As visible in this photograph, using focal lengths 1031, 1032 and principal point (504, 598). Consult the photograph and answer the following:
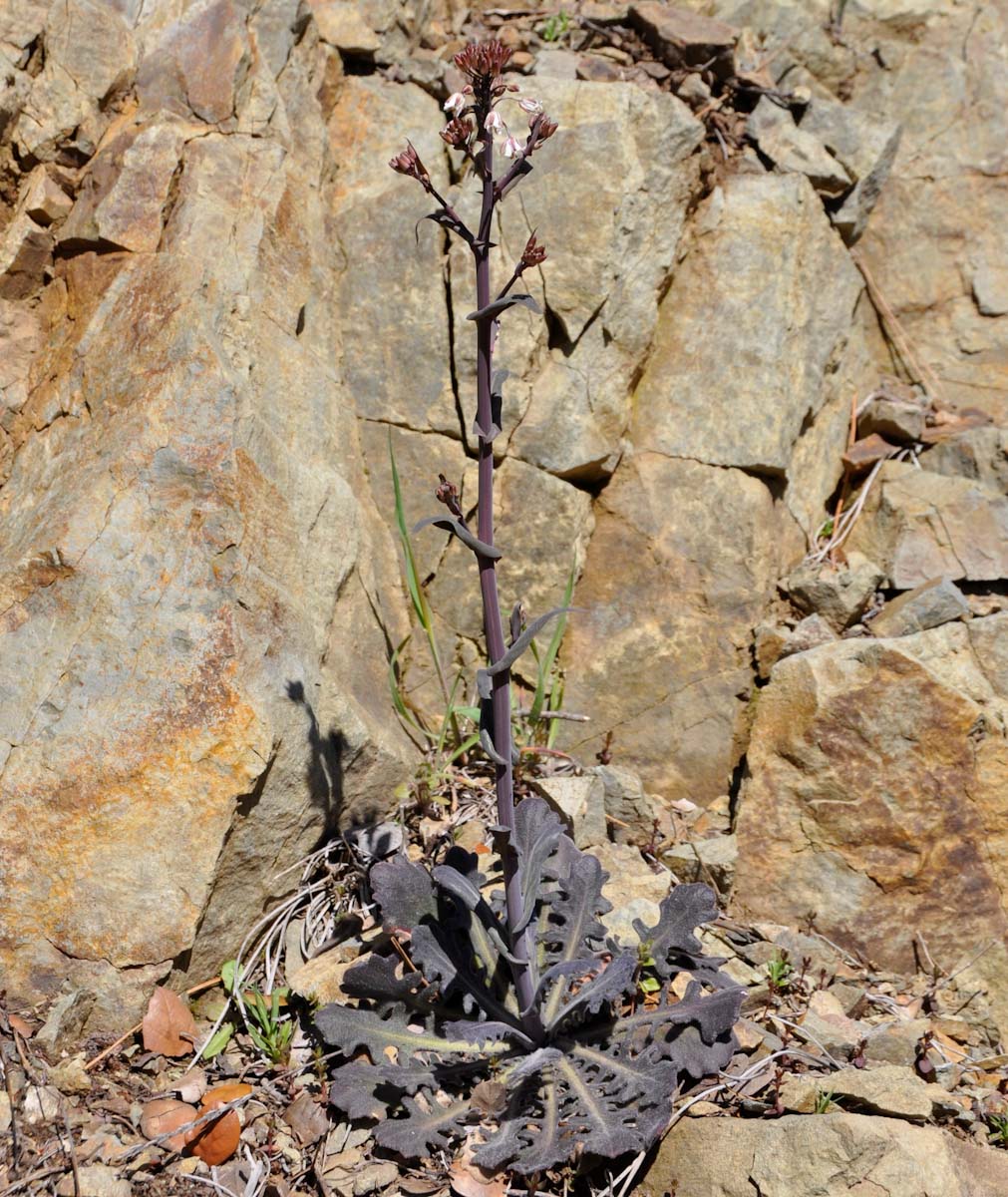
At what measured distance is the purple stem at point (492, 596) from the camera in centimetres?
249

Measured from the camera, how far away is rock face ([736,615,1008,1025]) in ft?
12.6

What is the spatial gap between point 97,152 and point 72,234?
41 cm

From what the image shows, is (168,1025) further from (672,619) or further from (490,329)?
(672,619)

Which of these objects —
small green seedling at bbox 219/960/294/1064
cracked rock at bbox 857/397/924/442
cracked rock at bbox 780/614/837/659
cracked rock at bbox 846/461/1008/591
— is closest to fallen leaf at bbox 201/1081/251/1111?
small green seedling at bbox 219/960/294/1064

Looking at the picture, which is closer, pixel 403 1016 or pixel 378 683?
pixel 403 1016

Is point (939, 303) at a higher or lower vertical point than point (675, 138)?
lower

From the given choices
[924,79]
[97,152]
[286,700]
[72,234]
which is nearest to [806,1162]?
[286,700]

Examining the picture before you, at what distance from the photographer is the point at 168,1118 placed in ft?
9.42

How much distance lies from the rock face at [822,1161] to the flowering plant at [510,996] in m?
0.16

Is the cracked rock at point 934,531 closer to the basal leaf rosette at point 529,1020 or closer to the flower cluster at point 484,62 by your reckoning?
the basal leaf rosette at point 529,1020

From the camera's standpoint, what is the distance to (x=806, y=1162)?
2701 mm

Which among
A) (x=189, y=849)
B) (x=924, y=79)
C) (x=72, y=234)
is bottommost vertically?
(x=189, y=849)

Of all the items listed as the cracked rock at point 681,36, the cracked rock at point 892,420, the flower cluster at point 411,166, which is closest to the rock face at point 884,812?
the cracked rock at point 892,420

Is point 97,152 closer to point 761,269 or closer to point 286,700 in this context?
point 286,700
